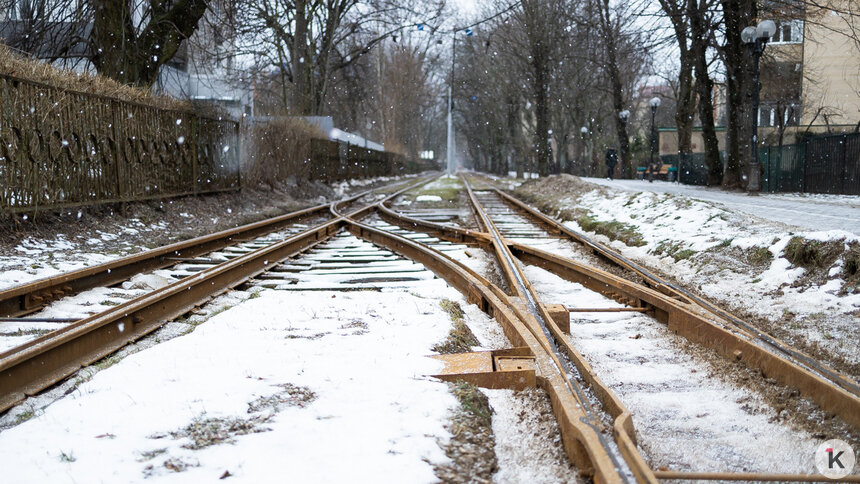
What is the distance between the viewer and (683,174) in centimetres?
3105

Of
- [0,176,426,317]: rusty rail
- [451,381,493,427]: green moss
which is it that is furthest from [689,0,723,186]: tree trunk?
[451,381,493,427]: green moss

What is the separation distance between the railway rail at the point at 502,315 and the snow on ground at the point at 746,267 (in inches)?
20.7

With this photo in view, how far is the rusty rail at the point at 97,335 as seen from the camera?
354cm

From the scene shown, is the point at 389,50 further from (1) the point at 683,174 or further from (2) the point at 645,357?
(2) the point at 645,357

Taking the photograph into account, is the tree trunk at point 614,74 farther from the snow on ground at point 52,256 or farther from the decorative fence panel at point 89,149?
the snow on ground at point 52,256

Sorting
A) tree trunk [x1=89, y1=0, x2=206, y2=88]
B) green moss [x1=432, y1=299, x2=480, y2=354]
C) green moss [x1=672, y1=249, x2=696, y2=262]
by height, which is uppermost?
tree trunk [x1=89, y1=0, x2=206, y2=88]

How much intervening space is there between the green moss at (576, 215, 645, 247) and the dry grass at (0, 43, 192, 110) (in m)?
8.76

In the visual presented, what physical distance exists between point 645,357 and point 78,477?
3.19 meters

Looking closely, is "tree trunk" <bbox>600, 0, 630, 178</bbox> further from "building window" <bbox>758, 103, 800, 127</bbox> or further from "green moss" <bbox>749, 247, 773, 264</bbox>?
"green moss" <bbox>749, 247, 773, 264</bbox>

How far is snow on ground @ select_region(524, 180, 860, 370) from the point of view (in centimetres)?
490

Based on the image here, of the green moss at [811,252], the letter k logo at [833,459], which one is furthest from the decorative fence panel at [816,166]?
the letter k logo at [833,459]

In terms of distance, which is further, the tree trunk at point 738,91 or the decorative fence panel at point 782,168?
Result: the decorative fence panel at point 782,168

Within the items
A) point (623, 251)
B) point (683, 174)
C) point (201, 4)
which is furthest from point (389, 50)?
point (623, 251)

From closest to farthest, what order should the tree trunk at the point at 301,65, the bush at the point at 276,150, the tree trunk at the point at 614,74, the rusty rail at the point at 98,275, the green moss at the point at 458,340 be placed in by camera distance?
1. the green moss at the point at 458,340
2. the rusty rail at the point at 98,275
3. the bush at the point at 276,150
4. the tree trunk at the point at 301,65
5. the tree trunk at the point at 614,74
